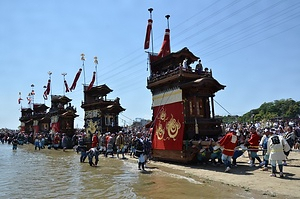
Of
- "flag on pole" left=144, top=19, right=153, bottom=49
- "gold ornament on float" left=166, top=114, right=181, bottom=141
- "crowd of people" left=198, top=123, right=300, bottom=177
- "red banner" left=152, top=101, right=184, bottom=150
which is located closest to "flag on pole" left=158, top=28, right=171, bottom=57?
"flag on pole" left=144, top=19, right=153, bottom=49

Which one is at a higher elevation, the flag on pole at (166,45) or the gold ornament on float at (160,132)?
the flag on pole at (166,45)

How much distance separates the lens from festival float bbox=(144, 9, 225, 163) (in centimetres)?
1459

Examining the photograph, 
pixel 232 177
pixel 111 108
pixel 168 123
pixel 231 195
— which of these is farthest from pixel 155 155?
pixel 111 108

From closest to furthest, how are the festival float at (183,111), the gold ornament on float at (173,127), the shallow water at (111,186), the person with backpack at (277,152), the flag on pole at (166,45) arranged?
the shallow water at (111,186)
the person with backpack at (277,152)
the festival float at (183,111)
the gold ornament on float at (173,127)
the flag on pole at (166,45)

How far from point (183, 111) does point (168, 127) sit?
5.77 ft

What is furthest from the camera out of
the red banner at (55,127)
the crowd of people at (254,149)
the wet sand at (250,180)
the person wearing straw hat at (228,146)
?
Answer: the red banner at (55,127)

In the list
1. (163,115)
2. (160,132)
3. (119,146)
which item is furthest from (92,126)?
(163,115)

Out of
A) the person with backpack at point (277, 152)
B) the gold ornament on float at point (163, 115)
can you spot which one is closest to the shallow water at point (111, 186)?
the person with backpack at point (277, 152)

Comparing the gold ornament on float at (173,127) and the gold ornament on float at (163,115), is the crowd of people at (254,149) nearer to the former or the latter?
the gold ornament on float at (173,127)

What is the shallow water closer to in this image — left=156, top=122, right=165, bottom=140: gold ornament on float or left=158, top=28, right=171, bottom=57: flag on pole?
left=156, top=122, right=165, bottom=140: gold ornament on float

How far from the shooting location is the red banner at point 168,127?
49.1 feet

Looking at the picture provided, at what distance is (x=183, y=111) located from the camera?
14891 millimetres

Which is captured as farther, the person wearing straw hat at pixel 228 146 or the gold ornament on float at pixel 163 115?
the gold ornament on float at pixel 163 115

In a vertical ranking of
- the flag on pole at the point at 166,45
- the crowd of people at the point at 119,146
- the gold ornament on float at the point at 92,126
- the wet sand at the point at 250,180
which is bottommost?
the wet sand at the point at 250,180
